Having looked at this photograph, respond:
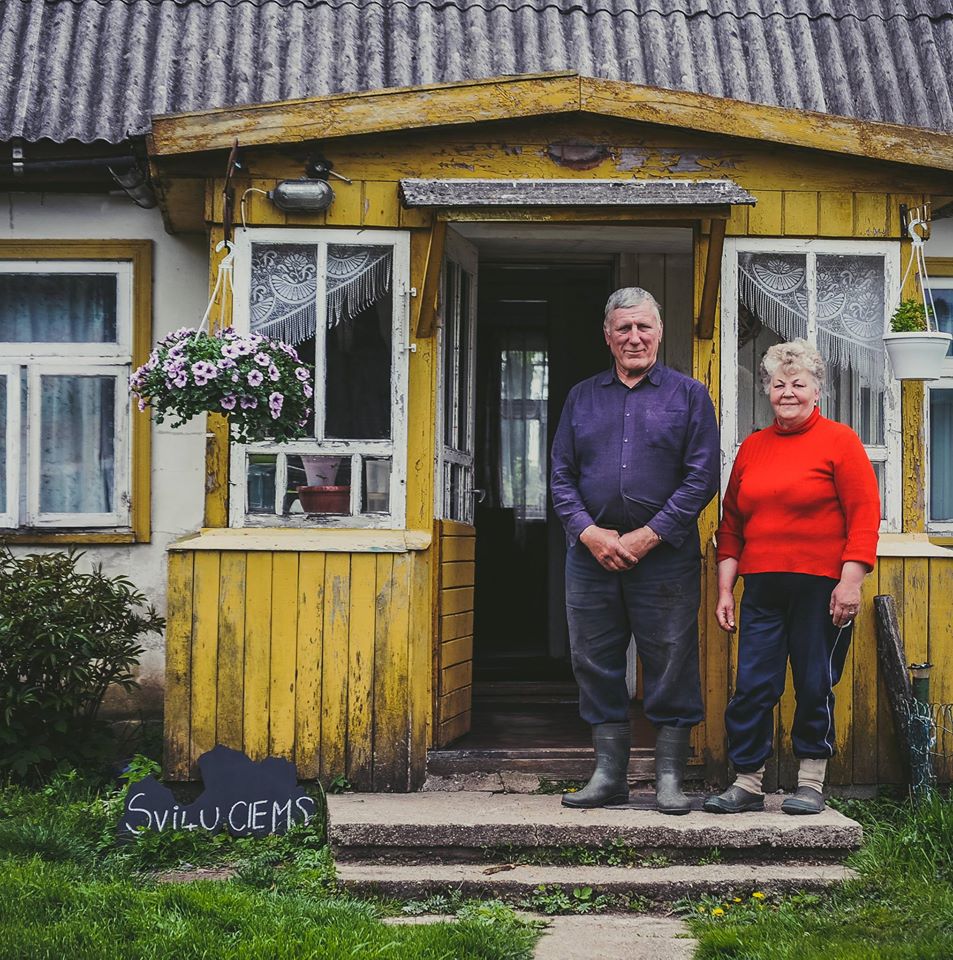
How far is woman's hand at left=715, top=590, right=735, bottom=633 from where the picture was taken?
209 inches

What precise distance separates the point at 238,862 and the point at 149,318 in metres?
3.33

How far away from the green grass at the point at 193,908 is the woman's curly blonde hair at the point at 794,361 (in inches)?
90.5

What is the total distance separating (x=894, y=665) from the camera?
5.68 metres

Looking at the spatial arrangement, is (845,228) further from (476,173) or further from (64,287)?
(64,287)

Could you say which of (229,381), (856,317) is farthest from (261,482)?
(856,317)

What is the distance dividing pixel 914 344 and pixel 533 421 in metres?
4.05

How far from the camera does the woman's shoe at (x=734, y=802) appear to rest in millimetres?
5172

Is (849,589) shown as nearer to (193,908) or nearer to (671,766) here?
(671,766)

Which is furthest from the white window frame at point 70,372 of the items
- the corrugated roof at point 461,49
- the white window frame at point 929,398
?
the white window frame at point 929,398

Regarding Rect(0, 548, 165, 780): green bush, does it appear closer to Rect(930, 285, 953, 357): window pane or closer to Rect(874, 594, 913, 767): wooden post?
Rect(874, 594, 913, 767): wooden post

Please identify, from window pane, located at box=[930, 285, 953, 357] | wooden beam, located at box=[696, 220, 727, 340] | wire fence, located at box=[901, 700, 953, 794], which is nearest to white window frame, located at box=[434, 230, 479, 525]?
wooden beam, located at box=[696, 220, 727, 340]

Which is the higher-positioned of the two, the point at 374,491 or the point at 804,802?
the point at 374,491

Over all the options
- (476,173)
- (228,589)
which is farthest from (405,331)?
(228,589)

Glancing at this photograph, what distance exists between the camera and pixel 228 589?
5.70 metres
